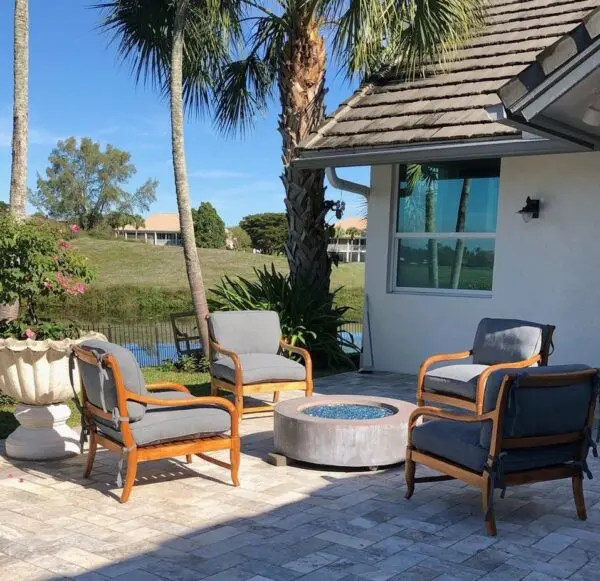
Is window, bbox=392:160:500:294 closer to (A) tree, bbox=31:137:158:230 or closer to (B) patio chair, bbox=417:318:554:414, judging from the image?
(B) patio chair, bbox=417:318:554:414

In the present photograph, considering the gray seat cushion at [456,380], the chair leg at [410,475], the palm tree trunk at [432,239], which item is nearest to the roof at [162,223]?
the palm tree trunk at [432,239]

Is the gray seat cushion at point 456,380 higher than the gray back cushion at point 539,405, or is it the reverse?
the gray back cushion at point 539,405

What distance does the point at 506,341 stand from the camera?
673cm

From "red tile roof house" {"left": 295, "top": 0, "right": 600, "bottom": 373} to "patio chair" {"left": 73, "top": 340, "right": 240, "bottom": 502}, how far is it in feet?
14.8

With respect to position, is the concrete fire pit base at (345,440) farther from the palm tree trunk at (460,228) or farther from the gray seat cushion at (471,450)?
the palm tree trunk at (460,228)

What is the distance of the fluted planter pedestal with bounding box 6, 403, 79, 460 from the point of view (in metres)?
5.42

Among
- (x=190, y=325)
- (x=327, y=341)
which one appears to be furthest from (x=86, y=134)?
(x=327, y=341)

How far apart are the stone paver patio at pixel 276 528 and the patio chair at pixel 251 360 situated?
1.30 meters

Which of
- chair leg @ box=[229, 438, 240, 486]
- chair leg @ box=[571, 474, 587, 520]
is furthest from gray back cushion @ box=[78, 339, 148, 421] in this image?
chair leg @ box=[571, 474, 587, 520]

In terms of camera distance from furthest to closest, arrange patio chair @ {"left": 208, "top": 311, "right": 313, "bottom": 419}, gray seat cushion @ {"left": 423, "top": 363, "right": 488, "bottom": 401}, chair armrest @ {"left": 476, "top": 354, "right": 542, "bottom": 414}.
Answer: patio chair @ {"left": 208, "top": 311, "right": 313, "bottom": 419}, gray seat cushion @ {"left": 423, "top": 363, "right": 488, "bottom": 401}, chair armrest @ {"left": 476, "top": 354, "right": 542, "bottom": 414}

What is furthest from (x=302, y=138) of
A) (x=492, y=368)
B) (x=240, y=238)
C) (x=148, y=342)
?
(x=240, y=238)

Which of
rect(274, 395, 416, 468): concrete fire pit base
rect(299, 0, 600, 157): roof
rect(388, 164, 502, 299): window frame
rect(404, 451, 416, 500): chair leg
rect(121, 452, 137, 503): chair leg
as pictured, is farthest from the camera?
rect(388, 164, 502, 299): window frame

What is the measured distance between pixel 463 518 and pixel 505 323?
117 inches

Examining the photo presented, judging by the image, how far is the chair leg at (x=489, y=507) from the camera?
3.94m
